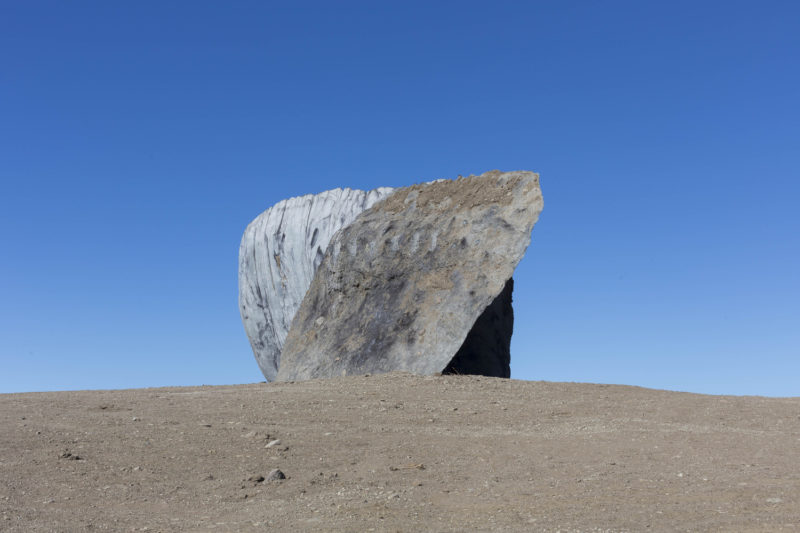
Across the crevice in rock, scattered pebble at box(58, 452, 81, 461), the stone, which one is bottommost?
the stone

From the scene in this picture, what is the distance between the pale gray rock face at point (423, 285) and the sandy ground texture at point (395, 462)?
7.44 ft

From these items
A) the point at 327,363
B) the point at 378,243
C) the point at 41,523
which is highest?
the point at 378,243

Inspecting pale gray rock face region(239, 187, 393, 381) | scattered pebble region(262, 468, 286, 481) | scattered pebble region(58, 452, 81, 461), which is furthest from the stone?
pale gray rock face region(239, 187, 393, 381)

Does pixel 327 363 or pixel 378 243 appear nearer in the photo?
pixel 327 363

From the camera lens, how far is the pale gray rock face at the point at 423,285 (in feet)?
39.4

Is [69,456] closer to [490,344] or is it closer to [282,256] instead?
[490,344]

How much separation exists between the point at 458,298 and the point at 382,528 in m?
7.25

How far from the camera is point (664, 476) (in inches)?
250

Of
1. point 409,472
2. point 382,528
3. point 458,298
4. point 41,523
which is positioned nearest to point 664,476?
point 409,472

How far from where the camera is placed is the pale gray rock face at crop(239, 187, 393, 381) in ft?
56.0

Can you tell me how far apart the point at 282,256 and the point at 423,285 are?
612cm

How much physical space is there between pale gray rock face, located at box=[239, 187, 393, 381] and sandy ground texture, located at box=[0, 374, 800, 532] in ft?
25.0

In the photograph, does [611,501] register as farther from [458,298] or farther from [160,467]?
[458,298]

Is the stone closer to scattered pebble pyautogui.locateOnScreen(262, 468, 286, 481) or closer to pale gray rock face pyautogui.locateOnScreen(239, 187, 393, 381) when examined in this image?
scattered pebble pyautogui.locateOnScreen(262, 468, 286, 481)
